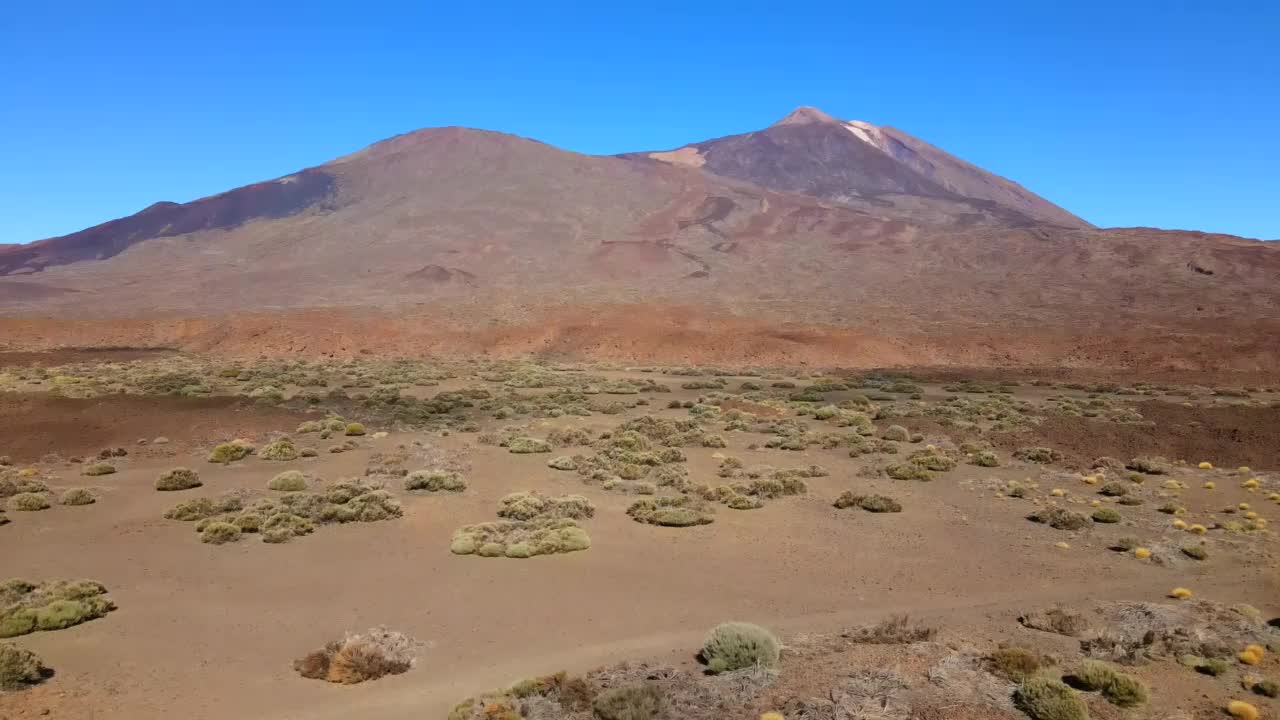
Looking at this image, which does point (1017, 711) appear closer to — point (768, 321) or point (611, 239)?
point (768, 321)

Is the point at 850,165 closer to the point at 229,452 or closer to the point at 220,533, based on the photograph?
the point at 229,452

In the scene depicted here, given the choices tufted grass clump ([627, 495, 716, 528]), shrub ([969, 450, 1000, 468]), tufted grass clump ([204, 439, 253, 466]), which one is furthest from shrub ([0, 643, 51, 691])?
shrub ([969, 450, 1000, 468])

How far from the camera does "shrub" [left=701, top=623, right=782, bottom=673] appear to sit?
352 inches

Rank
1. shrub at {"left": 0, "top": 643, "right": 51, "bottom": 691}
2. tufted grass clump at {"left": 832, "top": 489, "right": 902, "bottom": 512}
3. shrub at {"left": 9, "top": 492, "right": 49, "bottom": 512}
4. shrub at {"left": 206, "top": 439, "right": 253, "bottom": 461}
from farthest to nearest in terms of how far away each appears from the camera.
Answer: shrub at {"left": 206, "top": 439, "right": 253, "bottom": 461} < tufted grass clump at {"left": 832, "top": 489, "right": 902, "bottom": 512} < shrub at {"left": 9, "top": 492, "right": 49, "bottom": 512} < shrub at {"left": 0, "top": 643, "right": 51, "bottom": 691}

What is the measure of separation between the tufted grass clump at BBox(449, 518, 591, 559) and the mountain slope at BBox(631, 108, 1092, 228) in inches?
4914

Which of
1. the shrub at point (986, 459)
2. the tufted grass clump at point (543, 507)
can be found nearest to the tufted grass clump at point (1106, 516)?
the shrub at point (986, 459)

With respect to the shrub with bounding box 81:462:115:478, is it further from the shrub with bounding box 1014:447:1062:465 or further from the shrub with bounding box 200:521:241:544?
the shrub with bounding box 1014:447:1062:465

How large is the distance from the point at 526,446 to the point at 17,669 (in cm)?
1459

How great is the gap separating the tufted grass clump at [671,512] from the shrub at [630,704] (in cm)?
711

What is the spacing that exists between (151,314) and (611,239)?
170 feet

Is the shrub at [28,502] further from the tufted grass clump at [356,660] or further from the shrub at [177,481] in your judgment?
the tufted grass clump at [356,660]

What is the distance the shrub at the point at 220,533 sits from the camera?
1374 cm

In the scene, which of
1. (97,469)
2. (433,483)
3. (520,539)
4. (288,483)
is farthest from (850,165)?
(520,539)

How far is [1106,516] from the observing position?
15.7 metres
